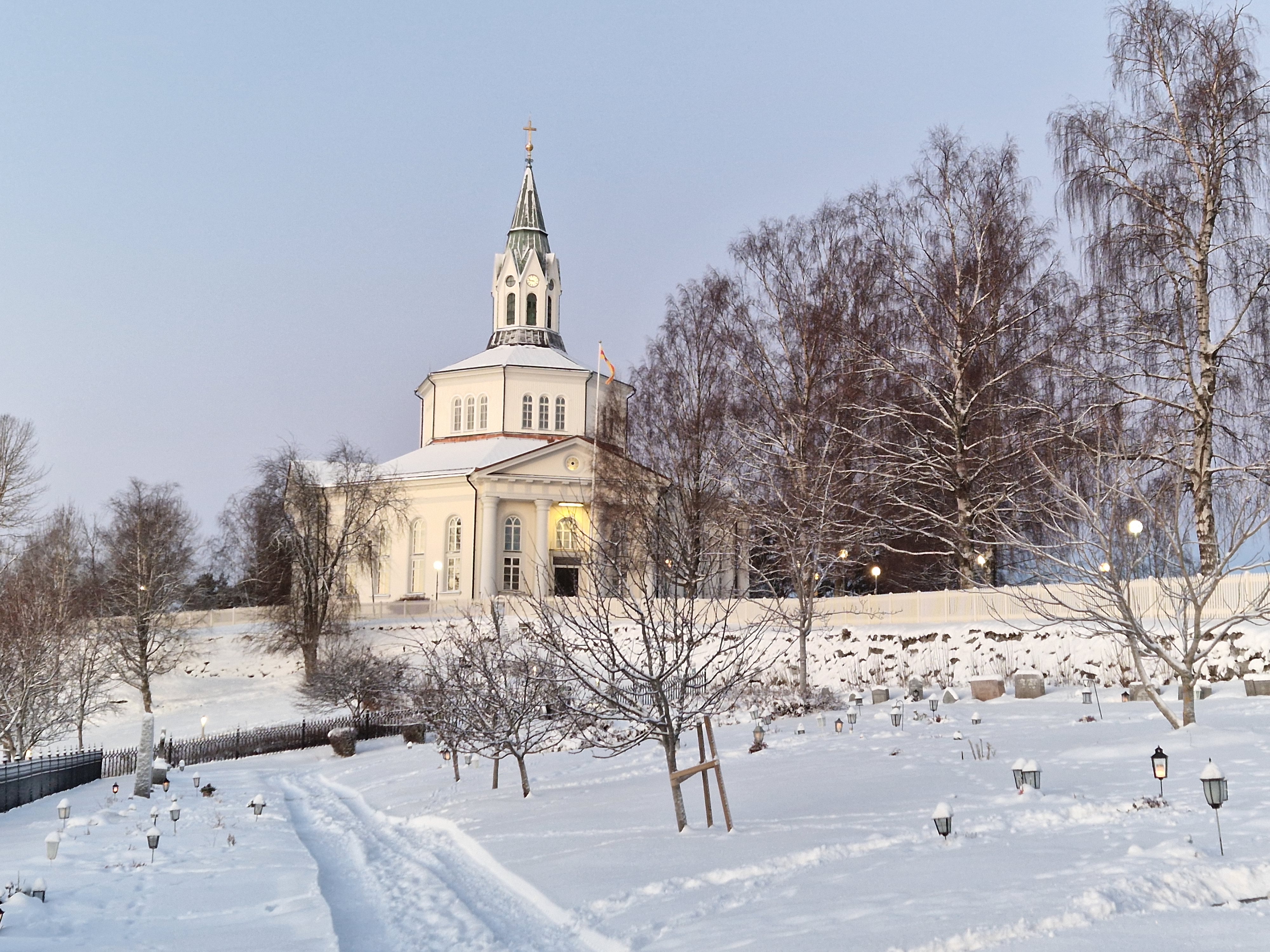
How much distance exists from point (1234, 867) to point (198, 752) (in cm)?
2794

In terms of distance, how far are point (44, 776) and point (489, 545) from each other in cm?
2573

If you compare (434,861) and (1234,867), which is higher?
(1234,867)

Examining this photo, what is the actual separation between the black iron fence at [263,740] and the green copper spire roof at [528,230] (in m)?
31.5

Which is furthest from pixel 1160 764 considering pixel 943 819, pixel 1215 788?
pixel 943 819

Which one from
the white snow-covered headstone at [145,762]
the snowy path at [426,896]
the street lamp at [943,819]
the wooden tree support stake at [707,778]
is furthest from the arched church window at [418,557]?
the street lamp at [943,819]

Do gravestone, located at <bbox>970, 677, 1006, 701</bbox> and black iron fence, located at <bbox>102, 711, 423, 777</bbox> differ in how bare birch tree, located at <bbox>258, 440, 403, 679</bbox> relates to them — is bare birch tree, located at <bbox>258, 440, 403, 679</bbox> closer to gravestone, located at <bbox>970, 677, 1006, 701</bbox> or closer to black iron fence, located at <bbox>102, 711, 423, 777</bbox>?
black iron fence, located at <bbox>102, 711, 423, 777</bbox>

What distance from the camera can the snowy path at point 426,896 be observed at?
924cm

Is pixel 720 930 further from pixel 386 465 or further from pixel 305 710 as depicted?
pixel 386 465

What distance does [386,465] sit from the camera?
172ft

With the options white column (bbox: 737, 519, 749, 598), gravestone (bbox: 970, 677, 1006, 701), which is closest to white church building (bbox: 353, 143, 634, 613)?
white column (bbox: 737, 519, 749, 598)

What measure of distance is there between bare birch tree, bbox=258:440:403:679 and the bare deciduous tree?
159 inches

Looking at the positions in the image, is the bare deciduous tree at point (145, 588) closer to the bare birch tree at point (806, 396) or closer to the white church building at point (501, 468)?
the white church building at point (501, 468)

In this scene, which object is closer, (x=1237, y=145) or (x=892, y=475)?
(x=1237, y=145)

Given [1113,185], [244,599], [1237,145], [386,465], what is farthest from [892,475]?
[244,599]
